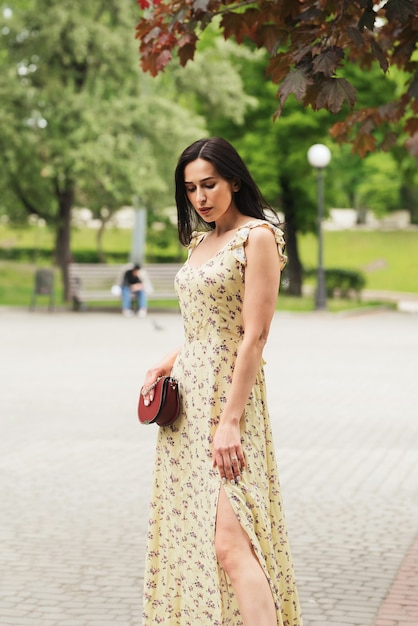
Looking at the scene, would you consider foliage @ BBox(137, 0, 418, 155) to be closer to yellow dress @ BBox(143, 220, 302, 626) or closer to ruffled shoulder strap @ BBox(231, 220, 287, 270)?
ruffled shoulder strap @ BBox(231, 220, 287, 270)

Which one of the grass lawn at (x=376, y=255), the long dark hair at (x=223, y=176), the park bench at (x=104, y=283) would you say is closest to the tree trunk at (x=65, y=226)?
the park bench at (x=104, y=283)

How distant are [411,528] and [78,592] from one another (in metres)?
2.15

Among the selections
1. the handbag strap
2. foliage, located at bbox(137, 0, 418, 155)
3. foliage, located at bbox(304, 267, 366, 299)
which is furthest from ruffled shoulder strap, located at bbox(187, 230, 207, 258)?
foliage, located at bbox(304, 267, 366, 299)

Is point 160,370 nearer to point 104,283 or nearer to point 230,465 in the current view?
point 230,465

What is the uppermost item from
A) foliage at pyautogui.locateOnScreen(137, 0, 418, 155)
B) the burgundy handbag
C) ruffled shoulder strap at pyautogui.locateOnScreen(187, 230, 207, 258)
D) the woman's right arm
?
foliage at pyautogui.locateOnScreen(137, 0, 418, 155)

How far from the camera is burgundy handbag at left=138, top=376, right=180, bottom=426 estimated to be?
3.77 m

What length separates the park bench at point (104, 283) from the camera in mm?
28641

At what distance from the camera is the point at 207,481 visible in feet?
12.2

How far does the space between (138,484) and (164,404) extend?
4.16m

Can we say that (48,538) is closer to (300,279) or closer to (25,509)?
(25,509)

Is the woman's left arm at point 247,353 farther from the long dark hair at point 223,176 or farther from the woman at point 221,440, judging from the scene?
the long dark hair at point 223,176

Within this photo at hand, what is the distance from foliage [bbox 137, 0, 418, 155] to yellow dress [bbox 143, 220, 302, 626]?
0.95 meters

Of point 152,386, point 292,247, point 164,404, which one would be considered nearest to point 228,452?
point 164,404

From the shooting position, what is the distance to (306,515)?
6965 millimetres
